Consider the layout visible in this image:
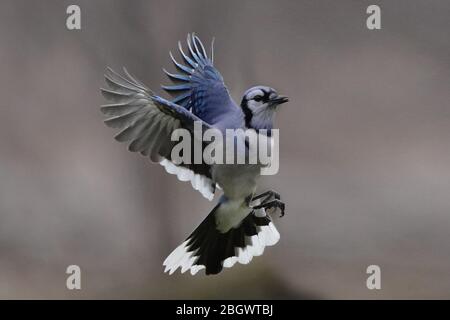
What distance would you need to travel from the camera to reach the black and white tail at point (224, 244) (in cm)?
159

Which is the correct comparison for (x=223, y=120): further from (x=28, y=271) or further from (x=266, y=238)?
(x=28, y=271)

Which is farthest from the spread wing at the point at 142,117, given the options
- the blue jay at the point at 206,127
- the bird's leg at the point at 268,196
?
the bird's leg at the point at 268,196

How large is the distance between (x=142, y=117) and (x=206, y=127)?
10 centimetres

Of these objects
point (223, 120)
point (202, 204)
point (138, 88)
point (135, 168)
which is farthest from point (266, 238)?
point (135, 168)

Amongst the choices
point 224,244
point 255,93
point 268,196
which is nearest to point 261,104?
point 255,93

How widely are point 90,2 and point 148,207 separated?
0.58 metres

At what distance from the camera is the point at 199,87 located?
1.57 metres

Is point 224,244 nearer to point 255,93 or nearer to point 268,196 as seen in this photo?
point 268,196

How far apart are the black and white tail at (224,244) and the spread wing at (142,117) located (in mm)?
196

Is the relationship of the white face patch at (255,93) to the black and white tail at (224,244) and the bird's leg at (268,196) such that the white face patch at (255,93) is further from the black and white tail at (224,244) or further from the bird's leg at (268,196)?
the black and white tail at (224,244)

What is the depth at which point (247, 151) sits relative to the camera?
140cm

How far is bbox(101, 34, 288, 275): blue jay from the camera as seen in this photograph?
139 cm

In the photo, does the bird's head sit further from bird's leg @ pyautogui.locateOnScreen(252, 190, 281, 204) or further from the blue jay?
bird's leg @ pyautogui.locateOnScreen(252, 190, 281, 204)
